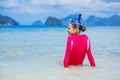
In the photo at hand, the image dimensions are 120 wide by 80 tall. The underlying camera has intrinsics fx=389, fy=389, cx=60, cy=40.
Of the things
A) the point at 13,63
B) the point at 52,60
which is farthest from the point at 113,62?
the point at 13,63

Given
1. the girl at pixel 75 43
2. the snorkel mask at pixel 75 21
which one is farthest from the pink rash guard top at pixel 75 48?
the snorkel mask at pixel 75 21

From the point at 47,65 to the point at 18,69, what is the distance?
2.39 feet

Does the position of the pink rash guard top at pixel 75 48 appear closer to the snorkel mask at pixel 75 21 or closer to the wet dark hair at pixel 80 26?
the wet dark hair at pixel 80 26

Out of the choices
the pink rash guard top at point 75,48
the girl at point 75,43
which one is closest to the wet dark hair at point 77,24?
the girl at point 75,43

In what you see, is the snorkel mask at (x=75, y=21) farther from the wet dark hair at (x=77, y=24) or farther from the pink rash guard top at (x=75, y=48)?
the pink rash guard top at (x=75, y=48)

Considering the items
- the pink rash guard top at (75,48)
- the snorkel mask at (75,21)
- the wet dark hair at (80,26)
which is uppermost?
the snorkel mask at (75,21)

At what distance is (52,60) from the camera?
8.29 metres

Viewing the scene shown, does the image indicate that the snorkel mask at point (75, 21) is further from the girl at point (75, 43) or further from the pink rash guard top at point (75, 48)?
the pink rash guard top at point (75, 48)

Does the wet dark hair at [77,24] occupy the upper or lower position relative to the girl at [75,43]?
upper

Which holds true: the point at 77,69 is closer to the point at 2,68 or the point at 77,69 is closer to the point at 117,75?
the point at 117,75

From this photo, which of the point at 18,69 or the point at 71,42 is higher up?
the point at 71,42

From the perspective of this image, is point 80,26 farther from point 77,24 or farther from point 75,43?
point 75,43

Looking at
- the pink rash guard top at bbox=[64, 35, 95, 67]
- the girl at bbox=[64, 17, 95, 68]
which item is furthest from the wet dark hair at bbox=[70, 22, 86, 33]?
the pink rash guard top at bbox=[64, 35, 95, 67]

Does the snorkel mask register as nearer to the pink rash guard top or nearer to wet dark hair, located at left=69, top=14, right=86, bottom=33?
wet dark hair, located at left=69, top=14, right=86, bottom=33
